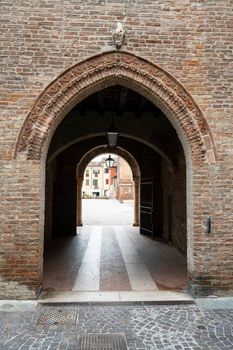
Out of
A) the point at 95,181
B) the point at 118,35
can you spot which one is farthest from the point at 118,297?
the point at 95,181

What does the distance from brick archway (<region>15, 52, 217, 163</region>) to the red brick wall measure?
0.12 meters

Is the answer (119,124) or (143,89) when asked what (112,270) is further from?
(119,124)

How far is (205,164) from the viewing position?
17.5ft

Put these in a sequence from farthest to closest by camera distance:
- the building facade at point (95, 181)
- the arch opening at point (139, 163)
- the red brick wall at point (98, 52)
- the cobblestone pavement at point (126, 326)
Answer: the building facade at point (95, 181), the arch opening at point (139, 163), the red brick wall at point (98, 52), the cobblestone pavement at point (126, 326)

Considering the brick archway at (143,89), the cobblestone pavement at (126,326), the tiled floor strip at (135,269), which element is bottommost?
the cobblestone pavement at (126,326)

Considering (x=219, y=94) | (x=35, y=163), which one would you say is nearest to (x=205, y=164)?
(x=219, y=94)

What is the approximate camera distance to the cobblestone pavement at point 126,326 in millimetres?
3705

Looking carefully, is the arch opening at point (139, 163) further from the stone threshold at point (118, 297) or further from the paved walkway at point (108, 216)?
the paved walkway at point (108, 216)

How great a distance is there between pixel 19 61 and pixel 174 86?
266cm

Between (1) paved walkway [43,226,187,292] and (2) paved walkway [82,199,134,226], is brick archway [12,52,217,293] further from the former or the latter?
(2) paved walkway [82,199,134,226]

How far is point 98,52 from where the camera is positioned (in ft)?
17.5

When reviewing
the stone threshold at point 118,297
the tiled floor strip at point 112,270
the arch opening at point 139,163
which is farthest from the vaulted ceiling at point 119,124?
the stone threshold at point 118,297

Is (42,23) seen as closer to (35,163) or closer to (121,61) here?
(121,61)

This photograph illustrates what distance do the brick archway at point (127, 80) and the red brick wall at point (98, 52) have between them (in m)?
0.12
